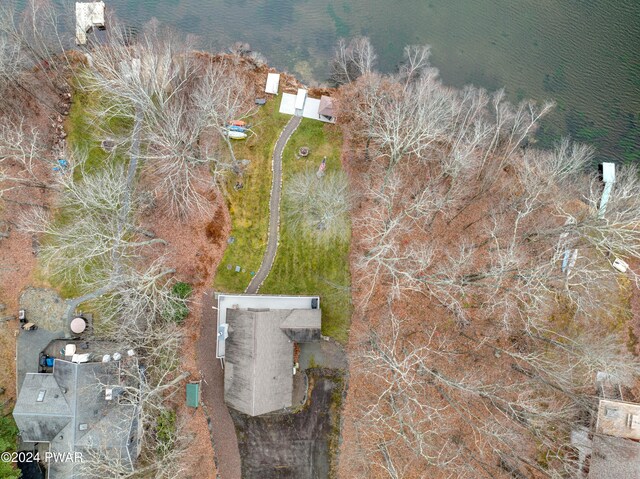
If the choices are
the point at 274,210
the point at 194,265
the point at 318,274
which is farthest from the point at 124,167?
the point at 318,274

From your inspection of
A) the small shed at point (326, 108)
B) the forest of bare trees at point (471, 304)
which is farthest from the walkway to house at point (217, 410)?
the small shed at point (326, 108)

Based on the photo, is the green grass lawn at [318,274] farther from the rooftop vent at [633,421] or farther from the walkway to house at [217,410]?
the rooftop vent at [633,421]

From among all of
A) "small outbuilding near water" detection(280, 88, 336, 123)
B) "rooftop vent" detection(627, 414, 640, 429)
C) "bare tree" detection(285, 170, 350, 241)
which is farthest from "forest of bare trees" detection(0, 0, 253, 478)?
"rooftop vent" detection(627, 414, 640, 429)

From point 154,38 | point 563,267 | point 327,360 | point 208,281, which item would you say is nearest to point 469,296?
point 563,267

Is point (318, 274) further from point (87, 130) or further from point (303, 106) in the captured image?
point (87, 130)

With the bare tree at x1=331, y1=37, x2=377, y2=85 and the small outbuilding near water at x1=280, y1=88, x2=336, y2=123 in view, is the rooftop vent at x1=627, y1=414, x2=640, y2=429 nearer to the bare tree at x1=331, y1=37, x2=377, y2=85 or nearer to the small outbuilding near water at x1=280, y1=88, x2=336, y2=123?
the small outbuilding near water at x1=280, y1=88, x2=336, y2=123
